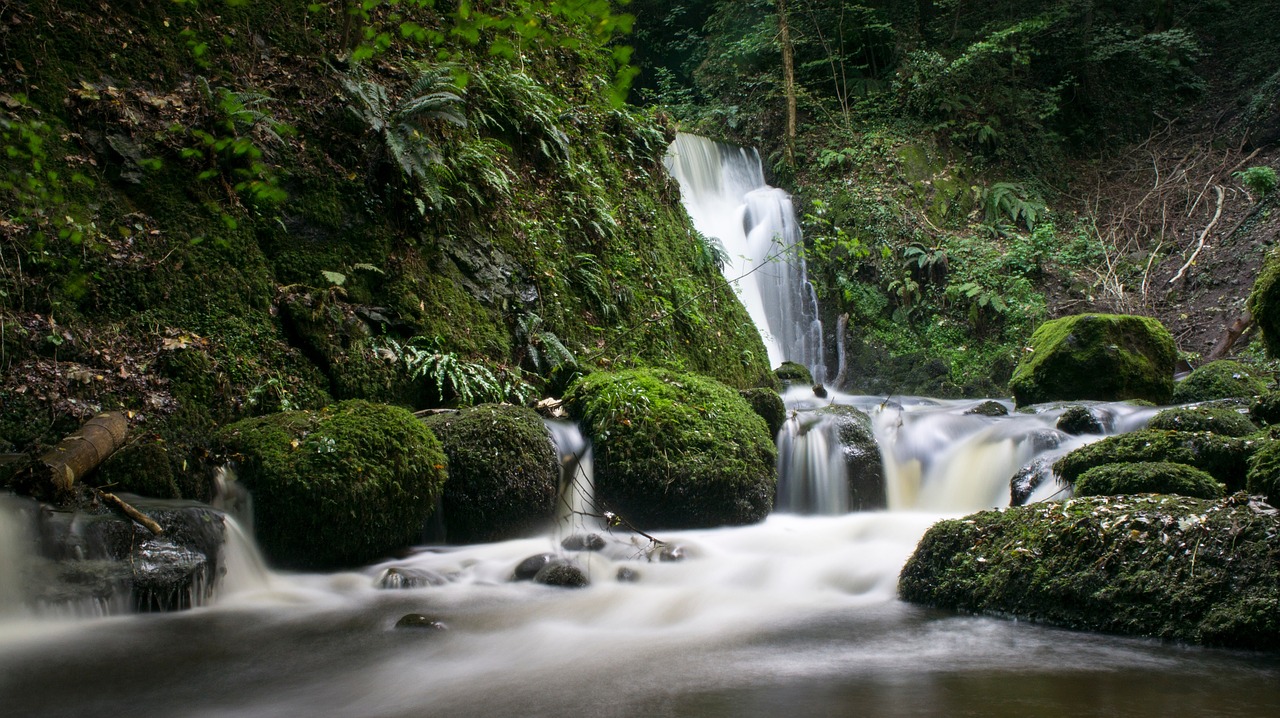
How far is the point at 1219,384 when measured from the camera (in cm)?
1009

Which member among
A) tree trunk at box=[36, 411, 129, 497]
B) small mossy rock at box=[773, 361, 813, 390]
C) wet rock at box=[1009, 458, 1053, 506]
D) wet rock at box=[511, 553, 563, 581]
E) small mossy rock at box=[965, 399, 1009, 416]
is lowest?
wet rock at box=[511, 553, 563, 581]

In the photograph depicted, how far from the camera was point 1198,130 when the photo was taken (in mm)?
19031

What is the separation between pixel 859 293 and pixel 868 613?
39.2 ft

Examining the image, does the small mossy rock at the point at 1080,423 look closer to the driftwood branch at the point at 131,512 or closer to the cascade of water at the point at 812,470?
the cascade of water at the point at 812,470

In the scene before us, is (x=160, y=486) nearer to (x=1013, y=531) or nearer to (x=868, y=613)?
(x=868, y=613)

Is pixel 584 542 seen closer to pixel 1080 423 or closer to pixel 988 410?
pixel 1080 423

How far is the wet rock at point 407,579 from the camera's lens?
5145 mm

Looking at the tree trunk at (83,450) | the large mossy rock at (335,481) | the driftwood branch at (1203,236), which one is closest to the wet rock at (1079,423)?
the large mossy rock at (335,481)

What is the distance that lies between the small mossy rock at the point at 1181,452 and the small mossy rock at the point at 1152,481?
267mm

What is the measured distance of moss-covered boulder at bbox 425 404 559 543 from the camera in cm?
598

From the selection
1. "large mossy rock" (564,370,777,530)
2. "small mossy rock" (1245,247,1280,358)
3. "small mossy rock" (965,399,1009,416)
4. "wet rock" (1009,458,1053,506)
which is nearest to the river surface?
"large mossy rock" (564,370,777,530)

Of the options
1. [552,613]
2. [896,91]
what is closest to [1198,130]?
[896,91]

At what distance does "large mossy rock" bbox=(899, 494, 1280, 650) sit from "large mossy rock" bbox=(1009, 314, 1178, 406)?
21.3 ft

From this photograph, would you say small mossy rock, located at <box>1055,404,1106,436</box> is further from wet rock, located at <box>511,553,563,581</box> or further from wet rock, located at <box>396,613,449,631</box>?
wet rock, located at <box>396,613,449,631</box>
